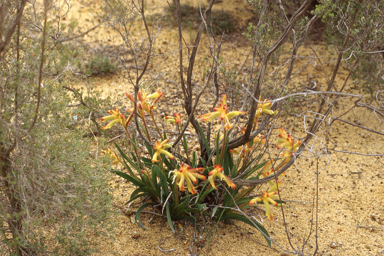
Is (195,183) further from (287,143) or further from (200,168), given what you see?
(287,143)

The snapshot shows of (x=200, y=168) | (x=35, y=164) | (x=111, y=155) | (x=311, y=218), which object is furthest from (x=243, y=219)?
(x=35, y=164)

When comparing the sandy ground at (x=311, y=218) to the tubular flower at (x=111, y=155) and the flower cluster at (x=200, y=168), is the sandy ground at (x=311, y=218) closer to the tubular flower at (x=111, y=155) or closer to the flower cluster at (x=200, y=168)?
the flower cluster at (x=200, y=168)

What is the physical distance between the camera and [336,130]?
12.2 ft

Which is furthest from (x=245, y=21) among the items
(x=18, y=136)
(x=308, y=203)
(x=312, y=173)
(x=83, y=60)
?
(x=18, y=136)

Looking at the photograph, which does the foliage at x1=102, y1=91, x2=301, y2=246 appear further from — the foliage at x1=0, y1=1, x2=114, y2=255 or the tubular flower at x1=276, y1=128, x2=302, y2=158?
the foliage at x1=0, y1=1, x2=114, y2=255

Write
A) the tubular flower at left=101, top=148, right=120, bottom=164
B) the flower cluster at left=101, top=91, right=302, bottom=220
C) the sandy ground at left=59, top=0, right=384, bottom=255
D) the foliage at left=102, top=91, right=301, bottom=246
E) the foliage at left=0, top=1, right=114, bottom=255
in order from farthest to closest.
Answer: the tubular flower at left=101, top=148, right=120, bottom=164
the sandy ground at left=59, top=0, right=384, bottom=255
the foliage at left=102, top=91, right=301, bottom=246
the flower cluster at left=101, top=91, right=302, bottom=220
the foliage at left=0, top=1, right=114, bottom=255

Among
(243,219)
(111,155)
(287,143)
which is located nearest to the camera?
(287,143)

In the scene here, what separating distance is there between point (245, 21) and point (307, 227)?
4.17 meters

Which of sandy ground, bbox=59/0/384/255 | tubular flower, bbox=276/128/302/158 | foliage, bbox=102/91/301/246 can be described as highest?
tubular flower, bbox=276/128/302/158

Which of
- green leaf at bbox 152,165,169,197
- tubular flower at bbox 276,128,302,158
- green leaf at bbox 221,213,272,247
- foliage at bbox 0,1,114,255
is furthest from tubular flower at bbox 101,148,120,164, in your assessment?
tubular flower at bbox 276,128,302,158

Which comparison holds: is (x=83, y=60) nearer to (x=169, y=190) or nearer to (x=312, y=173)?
(x=169, y=190)

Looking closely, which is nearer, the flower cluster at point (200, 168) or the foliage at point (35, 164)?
the foliage at point (35, 164)

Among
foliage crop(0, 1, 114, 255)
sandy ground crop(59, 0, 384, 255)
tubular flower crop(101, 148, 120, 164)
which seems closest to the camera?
foliage crop(0, 1, 114, 255)

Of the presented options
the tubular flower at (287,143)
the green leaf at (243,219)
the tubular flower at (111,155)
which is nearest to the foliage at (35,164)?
the tubular flower at (111,155)
